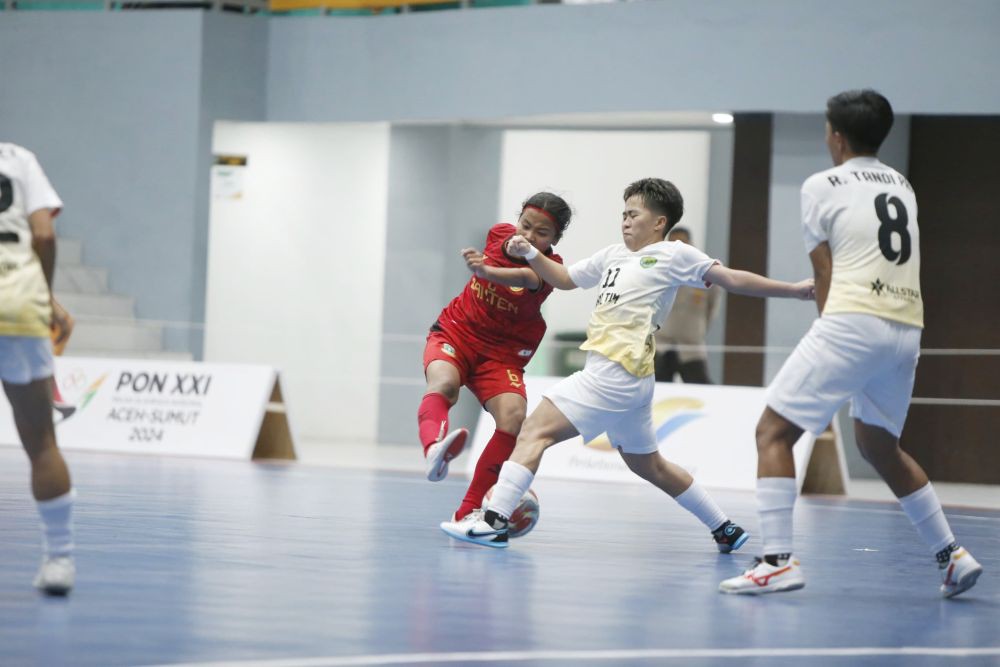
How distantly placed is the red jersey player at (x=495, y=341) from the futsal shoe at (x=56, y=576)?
228 cm

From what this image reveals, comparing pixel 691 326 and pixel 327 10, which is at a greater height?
pixel 327 10

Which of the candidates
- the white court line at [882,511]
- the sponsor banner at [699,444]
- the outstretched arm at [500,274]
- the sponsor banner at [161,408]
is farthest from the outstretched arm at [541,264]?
the sponsor banner at [161,408]

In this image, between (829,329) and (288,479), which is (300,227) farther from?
(829,329)

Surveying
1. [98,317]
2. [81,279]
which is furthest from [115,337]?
[81,279]

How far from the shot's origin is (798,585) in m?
5.16

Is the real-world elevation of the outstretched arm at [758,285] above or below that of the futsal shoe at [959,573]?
above

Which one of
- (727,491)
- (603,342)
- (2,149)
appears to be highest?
(2,149)

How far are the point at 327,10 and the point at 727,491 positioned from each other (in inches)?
281

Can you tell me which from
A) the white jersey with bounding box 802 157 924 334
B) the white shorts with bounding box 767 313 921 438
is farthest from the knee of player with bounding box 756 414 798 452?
the white jersey with bounding box 802 157 924 334

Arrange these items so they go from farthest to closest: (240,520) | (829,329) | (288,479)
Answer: (288,479) < (240,520) < (829,329)

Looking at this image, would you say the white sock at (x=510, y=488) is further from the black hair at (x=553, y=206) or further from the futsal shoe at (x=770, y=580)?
the black hair at (x=553, y=206)

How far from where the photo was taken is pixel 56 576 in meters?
4.52

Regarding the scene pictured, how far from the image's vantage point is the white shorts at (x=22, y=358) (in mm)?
4469

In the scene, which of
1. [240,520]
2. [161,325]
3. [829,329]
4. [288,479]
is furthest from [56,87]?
[829,329]
